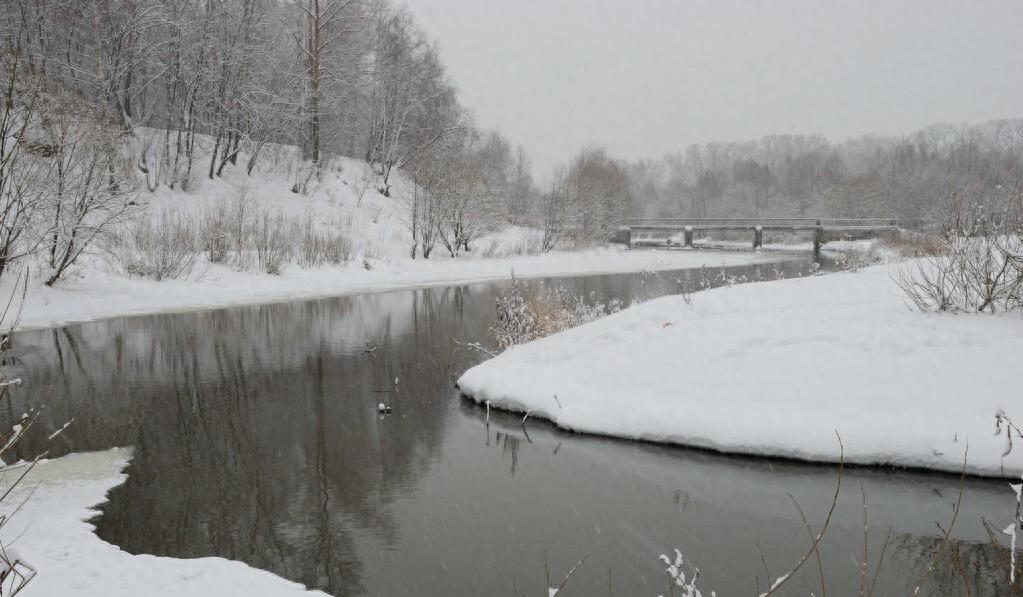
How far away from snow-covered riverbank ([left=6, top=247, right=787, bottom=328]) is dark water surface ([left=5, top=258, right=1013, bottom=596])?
14.9 ft

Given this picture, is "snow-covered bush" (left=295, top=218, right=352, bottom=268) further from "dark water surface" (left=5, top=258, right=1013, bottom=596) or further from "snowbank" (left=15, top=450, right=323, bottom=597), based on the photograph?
"snowbank" (left=15, top=450, right=323, bottom=597)

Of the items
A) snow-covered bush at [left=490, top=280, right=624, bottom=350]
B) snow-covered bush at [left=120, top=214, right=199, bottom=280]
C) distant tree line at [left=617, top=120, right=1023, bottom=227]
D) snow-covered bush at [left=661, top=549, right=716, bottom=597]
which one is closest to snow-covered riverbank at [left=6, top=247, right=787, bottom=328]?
snow-covered bush at [left=120, top=214, right=199, bottom=280]

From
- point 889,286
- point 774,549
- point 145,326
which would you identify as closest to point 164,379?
point 145,326

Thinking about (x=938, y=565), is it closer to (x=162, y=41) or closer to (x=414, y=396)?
(x=414, y=396)

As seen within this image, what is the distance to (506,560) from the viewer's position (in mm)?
5570

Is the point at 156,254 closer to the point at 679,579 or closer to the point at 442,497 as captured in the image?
the point at 442,497

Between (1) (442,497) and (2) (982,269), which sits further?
(2) (982,269)

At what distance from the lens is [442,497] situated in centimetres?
683

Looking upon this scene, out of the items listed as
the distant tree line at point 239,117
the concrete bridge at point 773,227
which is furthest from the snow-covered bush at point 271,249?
the concrete bridge at point 773,227

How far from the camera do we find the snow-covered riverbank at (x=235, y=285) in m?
18.0

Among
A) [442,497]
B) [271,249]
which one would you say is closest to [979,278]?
[442,497]

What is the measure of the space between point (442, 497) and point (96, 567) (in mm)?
2896

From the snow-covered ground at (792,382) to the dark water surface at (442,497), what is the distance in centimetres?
28

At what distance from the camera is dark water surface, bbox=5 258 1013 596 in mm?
5426
